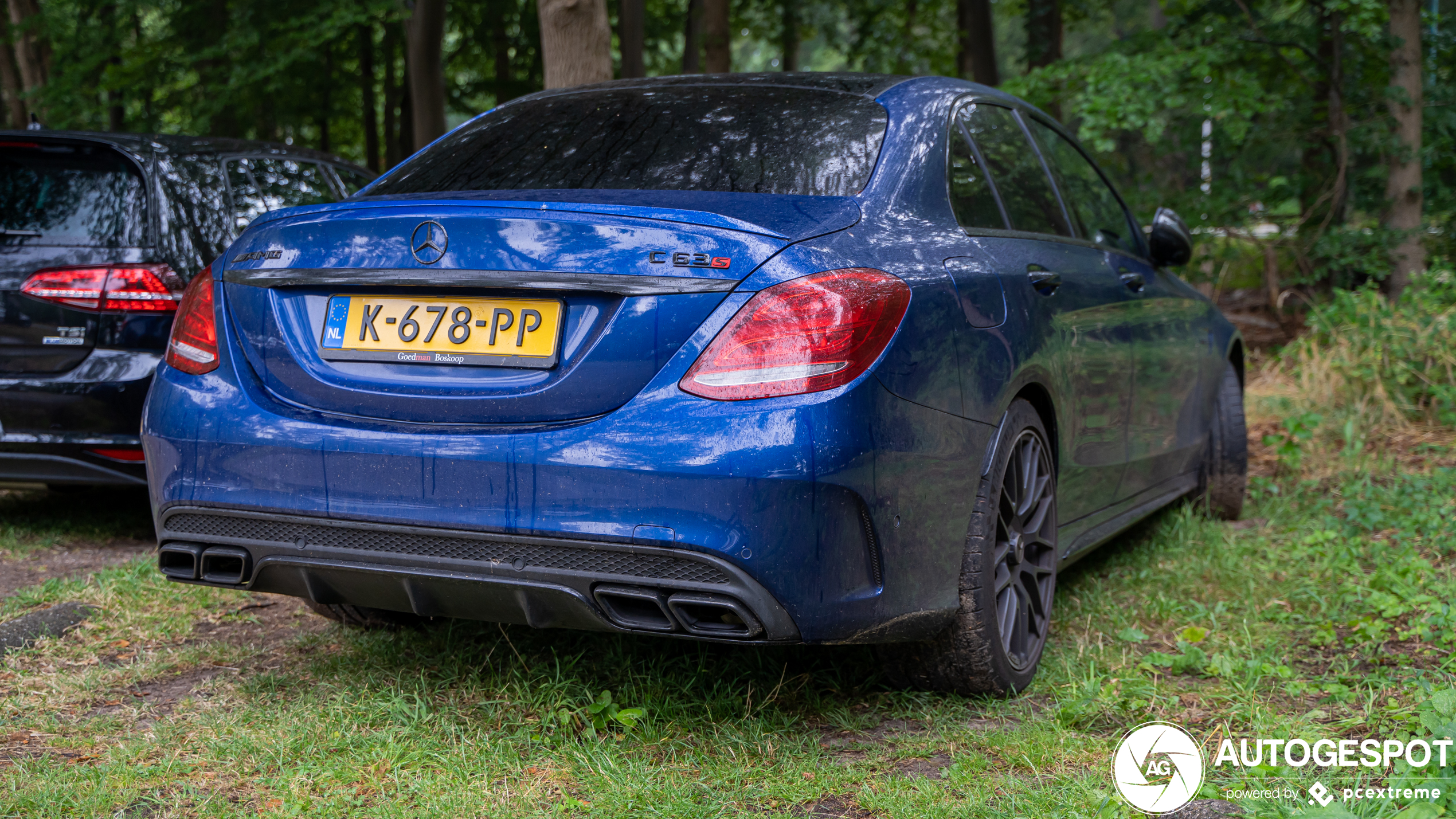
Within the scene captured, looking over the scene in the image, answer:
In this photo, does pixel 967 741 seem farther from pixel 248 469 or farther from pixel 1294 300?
pixel 1294 300

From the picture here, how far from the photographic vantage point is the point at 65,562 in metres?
4.39

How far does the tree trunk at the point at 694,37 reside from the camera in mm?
14383

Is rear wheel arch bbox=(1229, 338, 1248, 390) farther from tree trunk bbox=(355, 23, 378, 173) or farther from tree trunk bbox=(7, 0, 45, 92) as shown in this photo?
tree trunk bbox=(7, 0, 45, 92)

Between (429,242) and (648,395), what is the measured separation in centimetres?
57

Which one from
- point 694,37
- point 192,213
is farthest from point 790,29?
point 192,213

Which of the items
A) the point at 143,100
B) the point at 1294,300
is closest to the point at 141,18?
the point at 143,100

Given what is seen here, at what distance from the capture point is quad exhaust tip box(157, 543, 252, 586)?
2.62 m

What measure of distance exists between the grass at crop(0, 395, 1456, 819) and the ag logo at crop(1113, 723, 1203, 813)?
49 mm

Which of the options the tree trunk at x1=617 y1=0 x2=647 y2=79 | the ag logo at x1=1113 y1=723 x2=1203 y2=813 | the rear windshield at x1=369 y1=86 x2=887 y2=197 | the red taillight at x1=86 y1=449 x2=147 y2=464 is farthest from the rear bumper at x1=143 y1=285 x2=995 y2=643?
the tree trunk at x1=617 y1=0 x2=647 y2=79

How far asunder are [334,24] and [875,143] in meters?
8.58

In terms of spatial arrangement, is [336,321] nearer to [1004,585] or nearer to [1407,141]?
[1004,585]

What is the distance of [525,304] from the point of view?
2422 millimetres

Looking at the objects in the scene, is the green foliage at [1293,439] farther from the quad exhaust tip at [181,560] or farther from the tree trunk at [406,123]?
the tree trunk at [406,123]

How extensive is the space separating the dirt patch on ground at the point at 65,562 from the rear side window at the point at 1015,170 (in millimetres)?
3181
